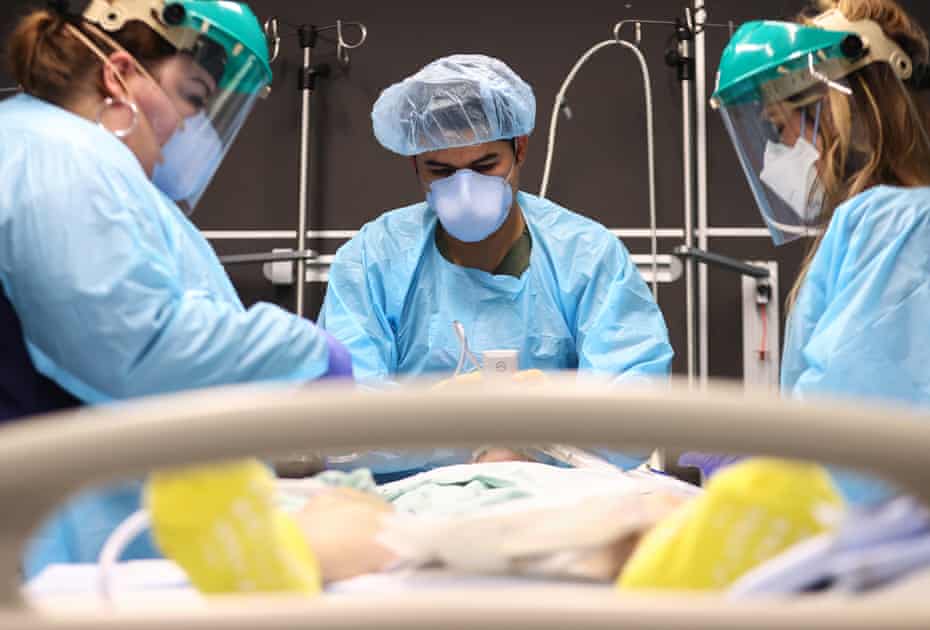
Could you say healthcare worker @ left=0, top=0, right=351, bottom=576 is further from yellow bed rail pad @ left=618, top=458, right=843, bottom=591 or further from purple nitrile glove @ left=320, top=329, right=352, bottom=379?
yellow bed rail pad @ left=618, top=458, right=843, bottom=591

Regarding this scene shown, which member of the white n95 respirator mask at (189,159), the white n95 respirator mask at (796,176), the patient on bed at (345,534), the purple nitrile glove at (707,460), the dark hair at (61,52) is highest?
the dark hair at (61,52)

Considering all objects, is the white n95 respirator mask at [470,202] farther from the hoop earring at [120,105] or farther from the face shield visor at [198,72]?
the hoop earring at [120,105]

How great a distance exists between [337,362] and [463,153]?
0.90 m

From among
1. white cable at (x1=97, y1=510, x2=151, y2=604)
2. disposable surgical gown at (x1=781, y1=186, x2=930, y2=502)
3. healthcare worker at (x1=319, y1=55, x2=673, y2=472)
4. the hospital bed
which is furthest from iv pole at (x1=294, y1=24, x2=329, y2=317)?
the hospital bed

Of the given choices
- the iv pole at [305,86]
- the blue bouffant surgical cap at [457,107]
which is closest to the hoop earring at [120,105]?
the blue bouffant surgical cap at [457,107]

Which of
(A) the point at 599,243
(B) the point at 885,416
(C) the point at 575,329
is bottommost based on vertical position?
(C) the point at 575,329

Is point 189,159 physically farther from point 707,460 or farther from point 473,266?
point 707,460

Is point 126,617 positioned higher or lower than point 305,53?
lower

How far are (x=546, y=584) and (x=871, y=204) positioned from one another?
48.6 inches

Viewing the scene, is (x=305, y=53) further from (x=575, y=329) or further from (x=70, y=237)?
(x=70, y=237)

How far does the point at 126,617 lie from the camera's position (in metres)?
0.58

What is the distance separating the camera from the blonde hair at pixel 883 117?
200 centimetres

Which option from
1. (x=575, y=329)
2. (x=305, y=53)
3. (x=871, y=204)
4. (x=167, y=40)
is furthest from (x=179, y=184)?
(x=305, y=53)

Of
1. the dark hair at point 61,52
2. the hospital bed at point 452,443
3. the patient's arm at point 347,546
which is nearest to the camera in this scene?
the hospital bed at point 452,443
